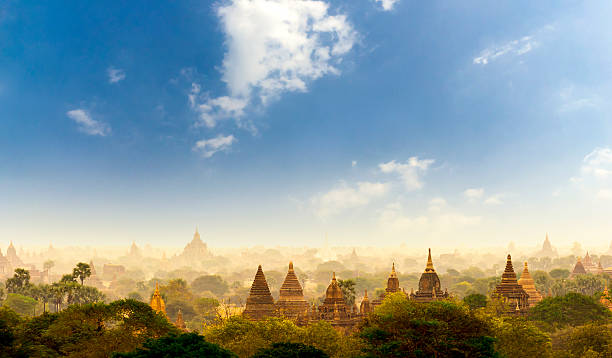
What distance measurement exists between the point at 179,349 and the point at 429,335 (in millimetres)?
14745

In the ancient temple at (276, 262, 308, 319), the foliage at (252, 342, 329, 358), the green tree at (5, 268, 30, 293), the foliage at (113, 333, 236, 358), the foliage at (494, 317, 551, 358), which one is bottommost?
the foliage at (494, 317, 551, 358)

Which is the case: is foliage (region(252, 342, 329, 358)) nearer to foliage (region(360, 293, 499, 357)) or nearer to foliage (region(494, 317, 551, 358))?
foliage (region(360, 293, 499, 357))

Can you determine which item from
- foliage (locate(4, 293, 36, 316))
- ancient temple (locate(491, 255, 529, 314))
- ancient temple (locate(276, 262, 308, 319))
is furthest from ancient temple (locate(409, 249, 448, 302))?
foliage (locate(4, 293, 36, 316))

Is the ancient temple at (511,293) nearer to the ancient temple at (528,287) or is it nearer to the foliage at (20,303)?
the ancient temple at (528,287)

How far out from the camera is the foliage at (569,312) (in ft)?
178

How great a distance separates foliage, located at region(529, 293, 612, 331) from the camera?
2139 inches

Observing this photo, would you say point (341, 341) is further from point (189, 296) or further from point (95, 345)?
point (189, 296)

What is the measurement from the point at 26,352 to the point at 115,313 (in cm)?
568

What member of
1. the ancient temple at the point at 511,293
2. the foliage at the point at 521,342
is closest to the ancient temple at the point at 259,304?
the foliage at the point at 521,342

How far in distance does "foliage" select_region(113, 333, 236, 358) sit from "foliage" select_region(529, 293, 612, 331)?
130 ft

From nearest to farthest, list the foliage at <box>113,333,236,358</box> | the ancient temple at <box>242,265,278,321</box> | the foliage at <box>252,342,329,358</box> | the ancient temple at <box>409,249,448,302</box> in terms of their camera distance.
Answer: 1. the foliage at <box>113,333,236,358</box>
2. the foliage at <box>252,342,329,358</box>
3. the ancient temple at <box>242,265,278,321</box>
4. the ancient temple at <box>409,249,448,302</box>

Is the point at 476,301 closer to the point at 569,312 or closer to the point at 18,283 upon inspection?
the point at 569,312

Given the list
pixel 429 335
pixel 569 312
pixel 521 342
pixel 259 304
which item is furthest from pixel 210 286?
pixel 429 335

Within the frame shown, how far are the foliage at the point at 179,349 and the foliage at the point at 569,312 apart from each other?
39.7m
